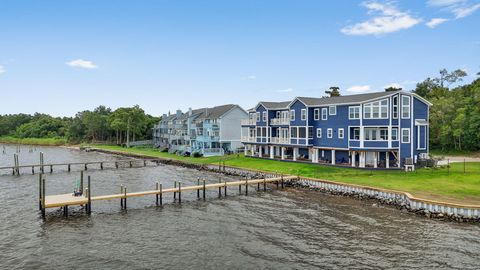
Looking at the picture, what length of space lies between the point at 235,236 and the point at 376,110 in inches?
1157

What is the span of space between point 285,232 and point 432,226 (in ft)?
35.3

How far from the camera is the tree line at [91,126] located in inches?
4449

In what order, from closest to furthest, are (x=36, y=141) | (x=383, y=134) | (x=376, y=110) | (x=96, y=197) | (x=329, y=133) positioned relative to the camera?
(x=96, y=197)
(x=383, y=134)
(x=376, y=110)
(x=329, y=133)
(x=36, y=141)

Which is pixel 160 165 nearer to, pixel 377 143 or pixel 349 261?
pixel 377 143

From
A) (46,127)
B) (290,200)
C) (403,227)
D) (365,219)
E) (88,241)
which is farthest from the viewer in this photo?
(46,127)

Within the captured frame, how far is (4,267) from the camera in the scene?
20.6 m

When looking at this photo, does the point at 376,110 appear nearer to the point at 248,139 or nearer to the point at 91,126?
the point at 248,139

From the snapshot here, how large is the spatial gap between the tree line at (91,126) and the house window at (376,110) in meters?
79.6

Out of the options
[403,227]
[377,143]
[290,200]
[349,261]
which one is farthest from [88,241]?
[377,143]

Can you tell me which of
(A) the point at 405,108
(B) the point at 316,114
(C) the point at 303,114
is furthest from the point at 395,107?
(C) the point at 303,114

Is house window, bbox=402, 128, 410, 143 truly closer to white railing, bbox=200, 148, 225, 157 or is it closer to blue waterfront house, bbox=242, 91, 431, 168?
blue waterfront house, bbox=242, 91, 431, 168

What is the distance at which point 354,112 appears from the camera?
48.9 m

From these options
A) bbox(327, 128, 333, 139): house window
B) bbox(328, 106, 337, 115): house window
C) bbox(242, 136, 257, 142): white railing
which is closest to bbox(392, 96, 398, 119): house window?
bbox(328, 106, 337, 115): house window

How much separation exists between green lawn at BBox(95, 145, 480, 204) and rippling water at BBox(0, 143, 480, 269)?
4.35 metres
